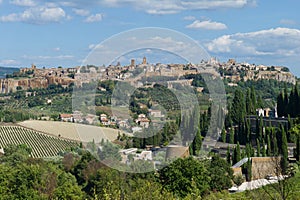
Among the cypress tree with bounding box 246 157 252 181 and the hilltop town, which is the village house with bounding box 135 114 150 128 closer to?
the hilltop town

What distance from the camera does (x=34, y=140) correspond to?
101 feet

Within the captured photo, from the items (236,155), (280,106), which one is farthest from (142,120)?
(280,106)

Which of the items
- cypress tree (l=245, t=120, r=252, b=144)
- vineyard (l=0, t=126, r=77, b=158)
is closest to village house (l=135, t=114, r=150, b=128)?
cypress tree (l=245, t=120, r=252, b=144)

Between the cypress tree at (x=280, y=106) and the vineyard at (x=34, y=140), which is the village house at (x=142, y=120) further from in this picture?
the vineyard at (x=34, y=140)

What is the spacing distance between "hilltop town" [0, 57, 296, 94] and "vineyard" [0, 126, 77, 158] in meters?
4.33

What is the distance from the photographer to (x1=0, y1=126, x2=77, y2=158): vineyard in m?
27.8

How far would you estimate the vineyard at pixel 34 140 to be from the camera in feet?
91.2

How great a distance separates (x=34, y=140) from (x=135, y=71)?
21.4 meters

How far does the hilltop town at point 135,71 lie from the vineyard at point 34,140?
14.2ft

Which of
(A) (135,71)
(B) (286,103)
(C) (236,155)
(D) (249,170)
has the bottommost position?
(D) (249,170)

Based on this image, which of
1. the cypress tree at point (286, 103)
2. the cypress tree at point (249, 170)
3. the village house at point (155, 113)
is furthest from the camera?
the cypress tree at point (286, 103)

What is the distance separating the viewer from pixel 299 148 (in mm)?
16844

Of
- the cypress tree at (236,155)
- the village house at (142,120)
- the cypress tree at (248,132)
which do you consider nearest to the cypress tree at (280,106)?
the cypress tree at (248,132)

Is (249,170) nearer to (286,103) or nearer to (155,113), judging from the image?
(155,113)
